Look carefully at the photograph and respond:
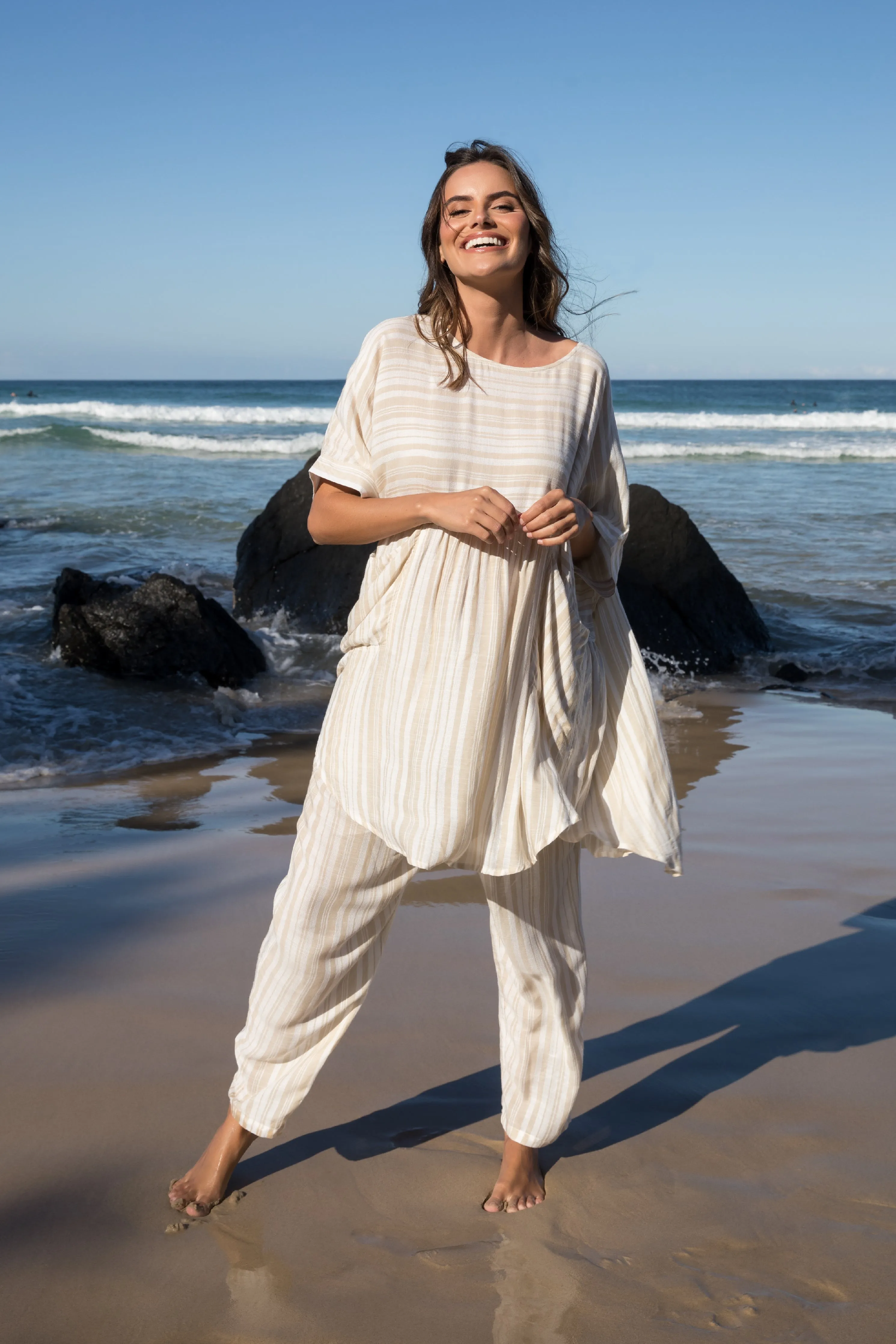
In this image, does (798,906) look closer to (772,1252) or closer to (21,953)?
(772,1252)

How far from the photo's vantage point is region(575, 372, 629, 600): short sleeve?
7.06ft

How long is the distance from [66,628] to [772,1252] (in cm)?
541

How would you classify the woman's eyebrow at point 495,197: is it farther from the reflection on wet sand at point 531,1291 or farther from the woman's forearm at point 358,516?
the reflection on wet sand at point 531,1291

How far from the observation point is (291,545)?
27.8ft

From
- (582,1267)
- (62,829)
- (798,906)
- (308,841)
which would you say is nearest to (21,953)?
(62,829)

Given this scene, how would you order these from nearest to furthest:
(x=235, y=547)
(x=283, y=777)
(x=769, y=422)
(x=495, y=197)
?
(x=495, y=197) → (x=283, y=777) → (x=235, y=547) → (x=769, y=422)

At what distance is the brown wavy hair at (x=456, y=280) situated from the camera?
2062 mm

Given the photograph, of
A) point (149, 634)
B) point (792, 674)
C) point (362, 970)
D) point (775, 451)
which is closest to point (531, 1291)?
point (362, 970)

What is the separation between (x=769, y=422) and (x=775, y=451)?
46.8 ft

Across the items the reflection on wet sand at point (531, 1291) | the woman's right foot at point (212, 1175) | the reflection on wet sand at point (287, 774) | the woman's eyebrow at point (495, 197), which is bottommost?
the reflection on wet sand at point (287, 774)

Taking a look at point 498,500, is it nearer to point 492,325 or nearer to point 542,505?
point 542,505

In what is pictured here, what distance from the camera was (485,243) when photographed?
2.05 meters

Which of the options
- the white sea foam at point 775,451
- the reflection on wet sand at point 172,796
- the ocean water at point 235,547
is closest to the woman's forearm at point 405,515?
the reflection on wet sand at point 172,796

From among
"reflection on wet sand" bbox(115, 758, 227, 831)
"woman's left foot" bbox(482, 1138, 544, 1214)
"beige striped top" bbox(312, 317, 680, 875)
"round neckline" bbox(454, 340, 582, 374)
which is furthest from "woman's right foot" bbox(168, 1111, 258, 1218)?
"reflection on wet sand" bbox(115, 758, 227, 831)
